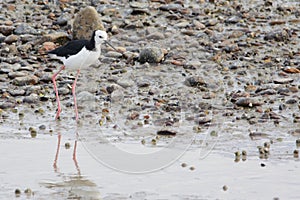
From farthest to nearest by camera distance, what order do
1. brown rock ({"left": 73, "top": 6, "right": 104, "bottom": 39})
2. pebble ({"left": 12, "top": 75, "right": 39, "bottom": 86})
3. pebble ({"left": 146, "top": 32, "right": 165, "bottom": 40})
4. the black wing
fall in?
pebble ({"left": 146, "top": 32, "right": 165, "bottom": 40}) < brown rock ({"left": 73, "top": 6, "right": 104, "bottom": 39}) < pebble ({"left": 12, "top": 75, "right": 39, "bottom": 86}) < the black wing

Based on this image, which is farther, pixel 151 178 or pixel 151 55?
pixel 151 55

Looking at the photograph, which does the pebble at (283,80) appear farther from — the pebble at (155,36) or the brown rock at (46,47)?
the brown rock at (46,47)

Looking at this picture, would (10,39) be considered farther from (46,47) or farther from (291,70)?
(291,70)

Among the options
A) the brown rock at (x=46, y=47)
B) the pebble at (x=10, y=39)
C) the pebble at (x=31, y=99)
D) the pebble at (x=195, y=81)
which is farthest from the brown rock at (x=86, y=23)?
the pebble at (x=31, y=99)

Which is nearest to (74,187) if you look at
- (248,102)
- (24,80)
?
(248,102)

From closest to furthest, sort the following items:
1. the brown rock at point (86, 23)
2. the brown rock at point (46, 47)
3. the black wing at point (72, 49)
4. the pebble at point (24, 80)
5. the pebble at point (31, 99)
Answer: the pebble at point (31, 99) → the black wing at point (72, 49) → the pebble at point (24, 80) → the brown rock at point (46, 47) → the brown rock at point (86, 23)

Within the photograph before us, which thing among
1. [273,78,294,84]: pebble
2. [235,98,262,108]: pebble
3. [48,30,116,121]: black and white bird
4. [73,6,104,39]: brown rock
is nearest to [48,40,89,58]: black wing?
[48,30,116,121]: black and white bird

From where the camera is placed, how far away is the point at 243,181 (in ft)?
28.0

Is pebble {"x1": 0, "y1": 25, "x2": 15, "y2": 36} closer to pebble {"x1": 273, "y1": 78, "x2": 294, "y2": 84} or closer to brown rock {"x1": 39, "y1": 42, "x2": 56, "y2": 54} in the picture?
brown rock {"x1": 39, "y1": 42, "x2": 56, "y2": 54}

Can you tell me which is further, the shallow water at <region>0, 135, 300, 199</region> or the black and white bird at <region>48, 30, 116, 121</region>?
the black and white bird at <region>48, 30, 116, 121</region>

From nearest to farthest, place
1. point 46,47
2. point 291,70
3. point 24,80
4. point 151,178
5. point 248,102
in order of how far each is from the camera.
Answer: point 151,178 → point 248,102 → point 24,80 → point 291,70 → point 46,47

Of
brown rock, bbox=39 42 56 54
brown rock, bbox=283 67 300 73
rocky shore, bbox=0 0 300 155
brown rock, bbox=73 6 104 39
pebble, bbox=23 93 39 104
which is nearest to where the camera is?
rocky shore, bbox=0 0 300 155

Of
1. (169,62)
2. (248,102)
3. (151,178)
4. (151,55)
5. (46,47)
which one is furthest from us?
(46,47)

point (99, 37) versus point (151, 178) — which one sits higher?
point (99, 37)
